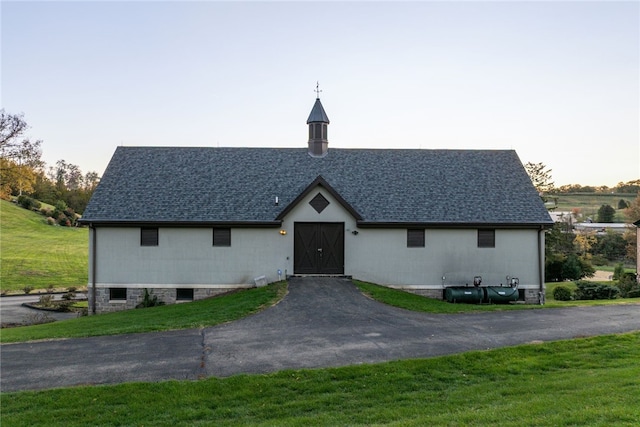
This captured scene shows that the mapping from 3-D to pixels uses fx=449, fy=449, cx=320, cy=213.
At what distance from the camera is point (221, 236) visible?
844 inches

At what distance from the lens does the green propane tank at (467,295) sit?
20484mm

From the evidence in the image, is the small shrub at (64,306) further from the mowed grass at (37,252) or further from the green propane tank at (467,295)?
the green propane tank at (467,295)

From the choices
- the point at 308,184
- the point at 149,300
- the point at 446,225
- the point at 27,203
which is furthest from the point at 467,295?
the point at 27,203

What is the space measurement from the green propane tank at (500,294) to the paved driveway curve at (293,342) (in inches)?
151

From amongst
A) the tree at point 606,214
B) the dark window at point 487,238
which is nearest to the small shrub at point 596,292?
the dark window at point 487,238

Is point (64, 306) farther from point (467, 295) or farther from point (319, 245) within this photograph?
point (467, 295)

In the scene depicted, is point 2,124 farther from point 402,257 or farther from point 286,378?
point 286,378

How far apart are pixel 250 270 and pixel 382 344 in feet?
35.2

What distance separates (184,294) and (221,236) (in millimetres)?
3238

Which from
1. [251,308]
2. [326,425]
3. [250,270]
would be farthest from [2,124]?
[326,425]

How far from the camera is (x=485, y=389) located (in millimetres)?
8555

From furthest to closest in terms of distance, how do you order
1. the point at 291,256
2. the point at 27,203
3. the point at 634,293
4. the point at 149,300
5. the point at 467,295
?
1. the point at 27,203
2. the point at 634,293
3. the point at 291,256
4. the point at 149,300
5. the point at 467,295

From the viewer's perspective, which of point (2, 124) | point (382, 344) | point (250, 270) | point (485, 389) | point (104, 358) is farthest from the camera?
point (2, 124)

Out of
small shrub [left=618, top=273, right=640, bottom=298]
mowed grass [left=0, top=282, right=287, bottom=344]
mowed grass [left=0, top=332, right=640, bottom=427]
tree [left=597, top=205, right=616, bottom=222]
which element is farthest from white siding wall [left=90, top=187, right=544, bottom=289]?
tree [left=597, top=205, right=616, bottom=222]
